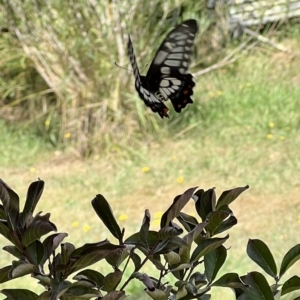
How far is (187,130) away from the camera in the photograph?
551cm

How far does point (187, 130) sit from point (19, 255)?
15.1ft

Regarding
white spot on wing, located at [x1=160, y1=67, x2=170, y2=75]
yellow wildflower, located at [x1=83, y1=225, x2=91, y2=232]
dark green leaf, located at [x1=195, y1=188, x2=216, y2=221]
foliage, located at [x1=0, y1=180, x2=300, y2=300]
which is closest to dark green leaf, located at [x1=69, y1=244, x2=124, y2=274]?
foliage, located at [x1=0, y1=180, x2=300, y2=300]

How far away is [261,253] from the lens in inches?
41.4

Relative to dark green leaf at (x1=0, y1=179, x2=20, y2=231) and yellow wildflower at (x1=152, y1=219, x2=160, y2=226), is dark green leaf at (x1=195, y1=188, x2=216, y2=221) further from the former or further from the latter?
yellow wildflower at (x1=152, y1=219, x2=160, y2=226)

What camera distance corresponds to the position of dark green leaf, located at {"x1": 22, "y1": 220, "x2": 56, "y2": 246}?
890 millimetres

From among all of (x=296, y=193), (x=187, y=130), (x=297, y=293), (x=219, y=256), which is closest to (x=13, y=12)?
(x=187, y=130)

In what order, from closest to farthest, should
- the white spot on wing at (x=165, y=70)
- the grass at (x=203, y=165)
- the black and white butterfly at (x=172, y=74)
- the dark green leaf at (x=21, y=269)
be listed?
the dark green leaf at (x=21, y=269)
the black and white butterfly at (x=172, y=74)
the white spot on wing at (x=165, y=70)
the grass at (x=203, y=165)

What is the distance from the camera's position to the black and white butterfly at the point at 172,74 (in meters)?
1.58

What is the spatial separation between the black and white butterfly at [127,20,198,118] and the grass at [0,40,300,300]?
171 cm

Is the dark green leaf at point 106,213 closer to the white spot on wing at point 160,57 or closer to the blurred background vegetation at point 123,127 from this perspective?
the white spot on wing at point 160,57

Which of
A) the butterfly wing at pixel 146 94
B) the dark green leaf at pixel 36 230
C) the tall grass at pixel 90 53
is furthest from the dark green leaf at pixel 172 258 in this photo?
the tall grass at pixel 90 53

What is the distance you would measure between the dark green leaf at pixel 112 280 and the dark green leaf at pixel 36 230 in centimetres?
14

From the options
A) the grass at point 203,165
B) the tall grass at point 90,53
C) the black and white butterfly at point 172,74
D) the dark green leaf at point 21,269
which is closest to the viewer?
the dark green leaf at point 21,269

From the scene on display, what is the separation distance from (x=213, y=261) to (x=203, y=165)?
3.74 m
